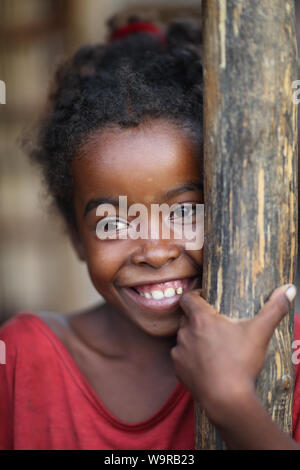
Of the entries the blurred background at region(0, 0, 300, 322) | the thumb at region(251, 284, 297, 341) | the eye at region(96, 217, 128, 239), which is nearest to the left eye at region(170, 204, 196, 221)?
the eye at region(96, 217, 128, 239)

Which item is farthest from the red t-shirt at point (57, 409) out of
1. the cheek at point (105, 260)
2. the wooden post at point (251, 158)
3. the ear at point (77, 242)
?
the wooden post at point (251, 158)

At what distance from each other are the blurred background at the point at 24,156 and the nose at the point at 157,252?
2.37 m

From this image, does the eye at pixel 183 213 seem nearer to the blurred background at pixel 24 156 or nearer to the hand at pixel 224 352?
the hand at pixel 224 352

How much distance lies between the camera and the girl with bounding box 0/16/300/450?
3.31 ft

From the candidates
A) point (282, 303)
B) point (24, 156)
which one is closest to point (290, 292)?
point (282, 303)

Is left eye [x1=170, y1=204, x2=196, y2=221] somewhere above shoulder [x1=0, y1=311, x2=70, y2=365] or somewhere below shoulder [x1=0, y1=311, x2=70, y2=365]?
above

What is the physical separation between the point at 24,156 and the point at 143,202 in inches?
103

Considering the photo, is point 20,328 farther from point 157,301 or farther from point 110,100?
point 110,100

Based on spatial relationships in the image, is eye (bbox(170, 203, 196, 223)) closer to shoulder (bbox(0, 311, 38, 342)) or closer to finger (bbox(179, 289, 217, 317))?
finger (bbox(179, 289, 217, 317))

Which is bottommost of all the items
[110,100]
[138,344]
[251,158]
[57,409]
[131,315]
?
[57,409]

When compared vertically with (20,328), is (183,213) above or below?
above

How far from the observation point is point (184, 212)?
1.33 m

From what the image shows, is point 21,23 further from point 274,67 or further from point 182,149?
point 274,67

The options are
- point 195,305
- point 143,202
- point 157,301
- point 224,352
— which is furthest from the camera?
point 157,301
